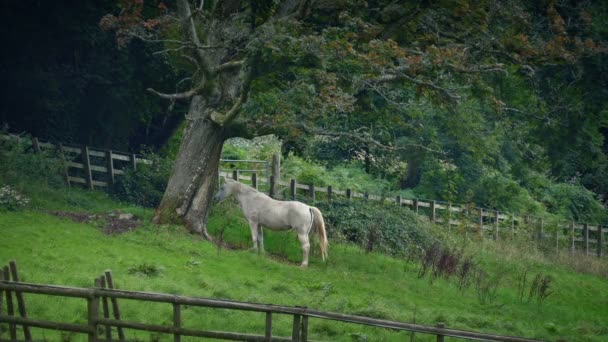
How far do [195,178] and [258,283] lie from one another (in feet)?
24.4

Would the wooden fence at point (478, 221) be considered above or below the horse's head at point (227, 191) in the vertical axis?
below

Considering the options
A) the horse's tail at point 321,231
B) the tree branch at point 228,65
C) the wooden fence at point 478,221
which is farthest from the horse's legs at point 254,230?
the wooden fence at point 478,221

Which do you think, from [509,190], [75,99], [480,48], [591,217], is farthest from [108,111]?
[591,217]

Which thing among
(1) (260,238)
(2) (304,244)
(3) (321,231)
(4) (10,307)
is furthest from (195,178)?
(4) (10,307)

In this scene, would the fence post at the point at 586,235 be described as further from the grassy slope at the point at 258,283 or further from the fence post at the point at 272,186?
the fence post at the point at 272,186

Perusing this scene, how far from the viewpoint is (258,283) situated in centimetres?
2300

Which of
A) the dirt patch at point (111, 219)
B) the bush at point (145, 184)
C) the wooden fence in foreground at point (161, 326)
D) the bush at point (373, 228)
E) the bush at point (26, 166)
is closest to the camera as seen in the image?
the wooden fence in foreground at point (161, 326)

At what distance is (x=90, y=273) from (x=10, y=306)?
621 centimetres

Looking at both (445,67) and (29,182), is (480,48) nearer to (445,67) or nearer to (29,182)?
(445,67)

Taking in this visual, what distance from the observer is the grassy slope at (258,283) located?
1900cm

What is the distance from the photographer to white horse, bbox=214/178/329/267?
27844mm

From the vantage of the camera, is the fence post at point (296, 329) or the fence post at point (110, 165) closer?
the fence post at point (296, 329)

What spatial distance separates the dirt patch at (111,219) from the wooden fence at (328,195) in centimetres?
505

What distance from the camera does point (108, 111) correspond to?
Result: 39875 millimetres
